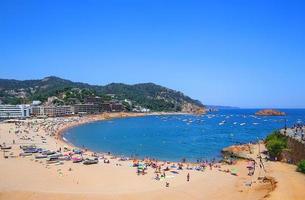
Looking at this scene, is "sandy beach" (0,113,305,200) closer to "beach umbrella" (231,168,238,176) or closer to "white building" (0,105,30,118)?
"beach umbrella" (231,168,238,176)

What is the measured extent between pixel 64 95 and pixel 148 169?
162604 mm

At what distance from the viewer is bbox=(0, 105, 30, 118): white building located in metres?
151

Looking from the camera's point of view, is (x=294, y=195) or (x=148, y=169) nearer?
(x=294, y=195)

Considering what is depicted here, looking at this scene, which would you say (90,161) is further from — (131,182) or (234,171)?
(234,171)

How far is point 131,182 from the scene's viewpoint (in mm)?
35625

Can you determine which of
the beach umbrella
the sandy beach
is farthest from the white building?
the beach umbrella

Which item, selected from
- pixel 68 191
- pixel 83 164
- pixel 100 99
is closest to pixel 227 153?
pixel 83 164

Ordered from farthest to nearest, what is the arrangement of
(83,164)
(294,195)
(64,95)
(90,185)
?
1. (64,95)
2. (83,164)
3. (90,185)
4. (294,195)

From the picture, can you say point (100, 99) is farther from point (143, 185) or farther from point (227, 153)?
point (143, 185)

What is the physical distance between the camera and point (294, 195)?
96.2 feet

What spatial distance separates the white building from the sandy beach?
111037 mm

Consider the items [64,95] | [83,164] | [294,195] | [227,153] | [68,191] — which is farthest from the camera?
[64,95]

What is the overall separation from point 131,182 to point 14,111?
12804cm

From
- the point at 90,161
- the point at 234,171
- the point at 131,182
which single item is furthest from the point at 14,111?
the point at 131,182
